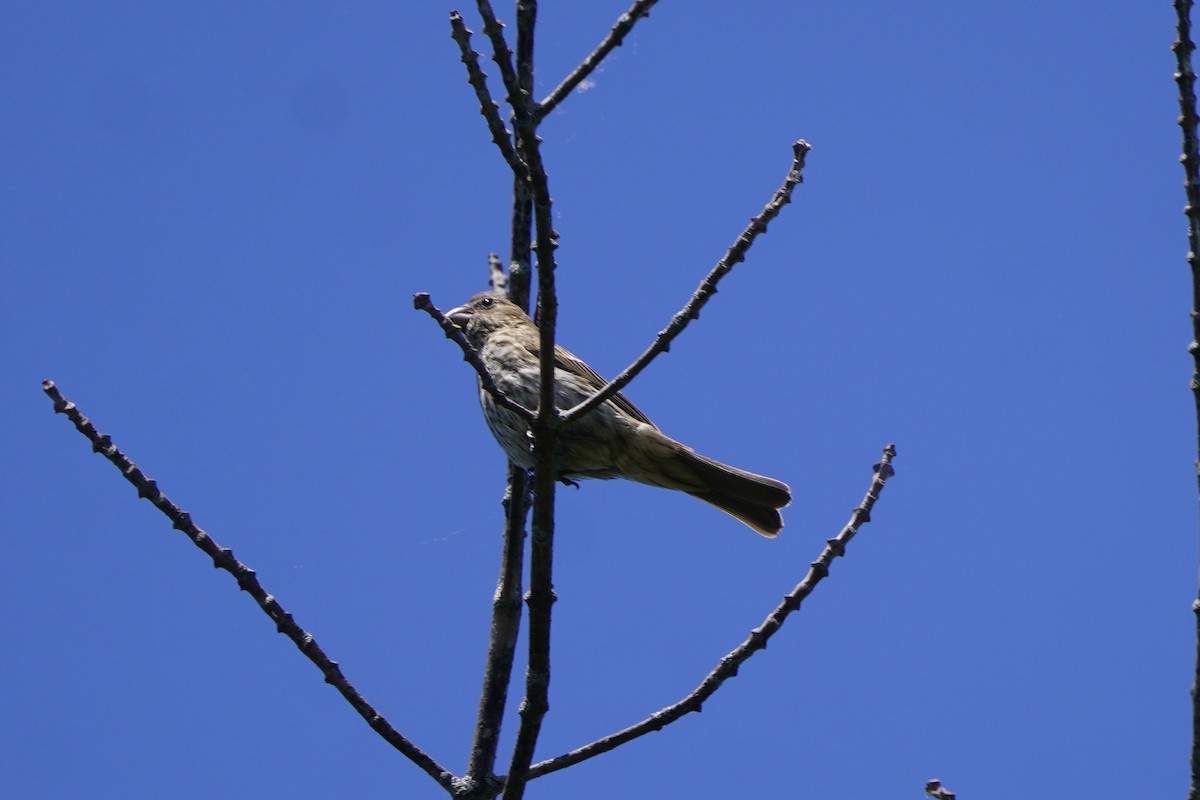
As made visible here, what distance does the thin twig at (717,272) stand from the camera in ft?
8.66

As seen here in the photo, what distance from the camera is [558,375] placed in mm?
5117

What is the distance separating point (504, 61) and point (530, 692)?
52.5 inches

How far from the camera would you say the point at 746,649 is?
286cm

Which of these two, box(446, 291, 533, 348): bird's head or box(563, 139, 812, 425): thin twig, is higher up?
box(446, 291, 533, 348): bird's head

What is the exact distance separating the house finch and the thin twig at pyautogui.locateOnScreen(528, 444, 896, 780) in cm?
195

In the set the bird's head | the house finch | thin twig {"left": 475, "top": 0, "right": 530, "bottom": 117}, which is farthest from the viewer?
the bird's head

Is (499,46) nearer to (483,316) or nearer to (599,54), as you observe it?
(599,54)

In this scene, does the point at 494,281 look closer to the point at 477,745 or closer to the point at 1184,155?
the point at 477,745

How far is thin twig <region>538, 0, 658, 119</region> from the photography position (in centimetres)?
250

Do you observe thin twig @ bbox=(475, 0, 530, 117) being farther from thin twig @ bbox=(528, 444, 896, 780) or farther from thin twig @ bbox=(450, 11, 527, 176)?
thin twig @ bbox=(528, 444, 896, 780)

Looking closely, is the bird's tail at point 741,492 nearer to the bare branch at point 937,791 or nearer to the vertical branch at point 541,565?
the vertical branch at point 541,565

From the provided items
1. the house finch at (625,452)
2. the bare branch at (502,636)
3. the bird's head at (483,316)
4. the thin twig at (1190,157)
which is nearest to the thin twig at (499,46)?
the thin twig at (1190,157)

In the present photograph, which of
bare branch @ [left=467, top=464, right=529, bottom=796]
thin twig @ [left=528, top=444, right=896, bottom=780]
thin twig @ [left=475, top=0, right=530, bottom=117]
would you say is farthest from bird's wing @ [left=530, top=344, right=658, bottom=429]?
thin twig @ [left=475, top=0, right=530, bottom=117]

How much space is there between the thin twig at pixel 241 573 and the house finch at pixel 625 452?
1.85 m
